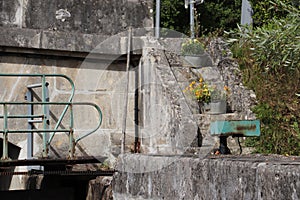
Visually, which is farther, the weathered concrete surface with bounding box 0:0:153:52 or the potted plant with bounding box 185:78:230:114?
the potted plant with bounding box 185:78:230:114

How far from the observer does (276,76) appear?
842 centimetres

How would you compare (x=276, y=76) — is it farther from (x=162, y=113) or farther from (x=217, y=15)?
(x=217, y=15)

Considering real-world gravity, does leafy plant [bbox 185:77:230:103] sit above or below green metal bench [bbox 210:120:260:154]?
above

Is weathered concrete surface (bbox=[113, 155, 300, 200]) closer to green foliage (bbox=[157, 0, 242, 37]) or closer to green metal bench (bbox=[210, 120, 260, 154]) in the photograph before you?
green metal bench (bbox=[210, 120, 260, 154])

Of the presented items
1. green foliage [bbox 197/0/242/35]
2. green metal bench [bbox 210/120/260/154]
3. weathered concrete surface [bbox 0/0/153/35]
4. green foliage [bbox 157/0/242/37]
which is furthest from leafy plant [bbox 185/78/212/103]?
green foliage [bbox 197/0/242/35]

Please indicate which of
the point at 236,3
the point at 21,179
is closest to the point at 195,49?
the point at 21,179

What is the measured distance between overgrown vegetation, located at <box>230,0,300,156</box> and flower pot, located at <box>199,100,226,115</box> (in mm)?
403

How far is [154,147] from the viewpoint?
24.1 ft

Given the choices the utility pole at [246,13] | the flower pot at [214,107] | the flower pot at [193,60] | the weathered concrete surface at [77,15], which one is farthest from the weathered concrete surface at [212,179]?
the utility pole at [246,13]

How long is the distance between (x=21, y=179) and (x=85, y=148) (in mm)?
812

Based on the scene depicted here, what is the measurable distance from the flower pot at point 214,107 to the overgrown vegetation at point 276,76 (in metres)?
0.40

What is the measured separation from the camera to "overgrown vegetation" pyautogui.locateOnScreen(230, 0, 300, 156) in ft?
20.7

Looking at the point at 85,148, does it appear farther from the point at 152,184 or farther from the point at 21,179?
the point at 152,184

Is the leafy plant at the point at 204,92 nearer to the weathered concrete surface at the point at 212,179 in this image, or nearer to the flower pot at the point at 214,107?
the flower pot at the point at 214,107
